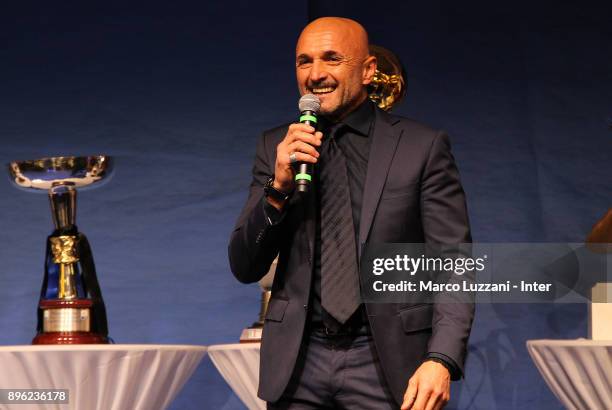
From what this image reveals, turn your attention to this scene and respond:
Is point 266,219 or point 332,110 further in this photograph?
point 332,110

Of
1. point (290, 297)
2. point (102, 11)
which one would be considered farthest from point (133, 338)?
point (290, 297)

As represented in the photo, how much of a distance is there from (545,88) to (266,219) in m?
2.09

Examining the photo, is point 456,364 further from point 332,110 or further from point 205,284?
point 205,284

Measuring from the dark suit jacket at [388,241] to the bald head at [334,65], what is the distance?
0.30 feet

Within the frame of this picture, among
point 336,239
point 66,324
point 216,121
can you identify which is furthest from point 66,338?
point 336,239

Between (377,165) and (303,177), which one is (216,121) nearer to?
(377,165)

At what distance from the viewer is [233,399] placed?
375 cm

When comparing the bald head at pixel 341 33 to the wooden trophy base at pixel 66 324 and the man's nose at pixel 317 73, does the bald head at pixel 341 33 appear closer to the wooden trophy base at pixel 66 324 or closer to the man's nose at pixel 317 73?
the man's nose at pixel 317 73

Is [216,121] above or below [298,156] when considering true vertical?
above

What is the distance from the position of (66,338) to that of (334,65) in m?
1.38

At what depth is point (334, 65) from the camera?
203 cm

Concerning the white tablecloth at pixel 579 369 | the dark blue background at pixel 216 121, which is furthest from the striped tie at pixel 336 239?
the dark blue background at pixel 216 121


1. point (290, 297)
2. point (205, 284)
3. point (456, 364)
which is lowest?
point (456, 364)

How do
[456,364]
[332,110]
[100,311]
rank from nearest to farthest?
[456,364], [332,110], [100,311]
